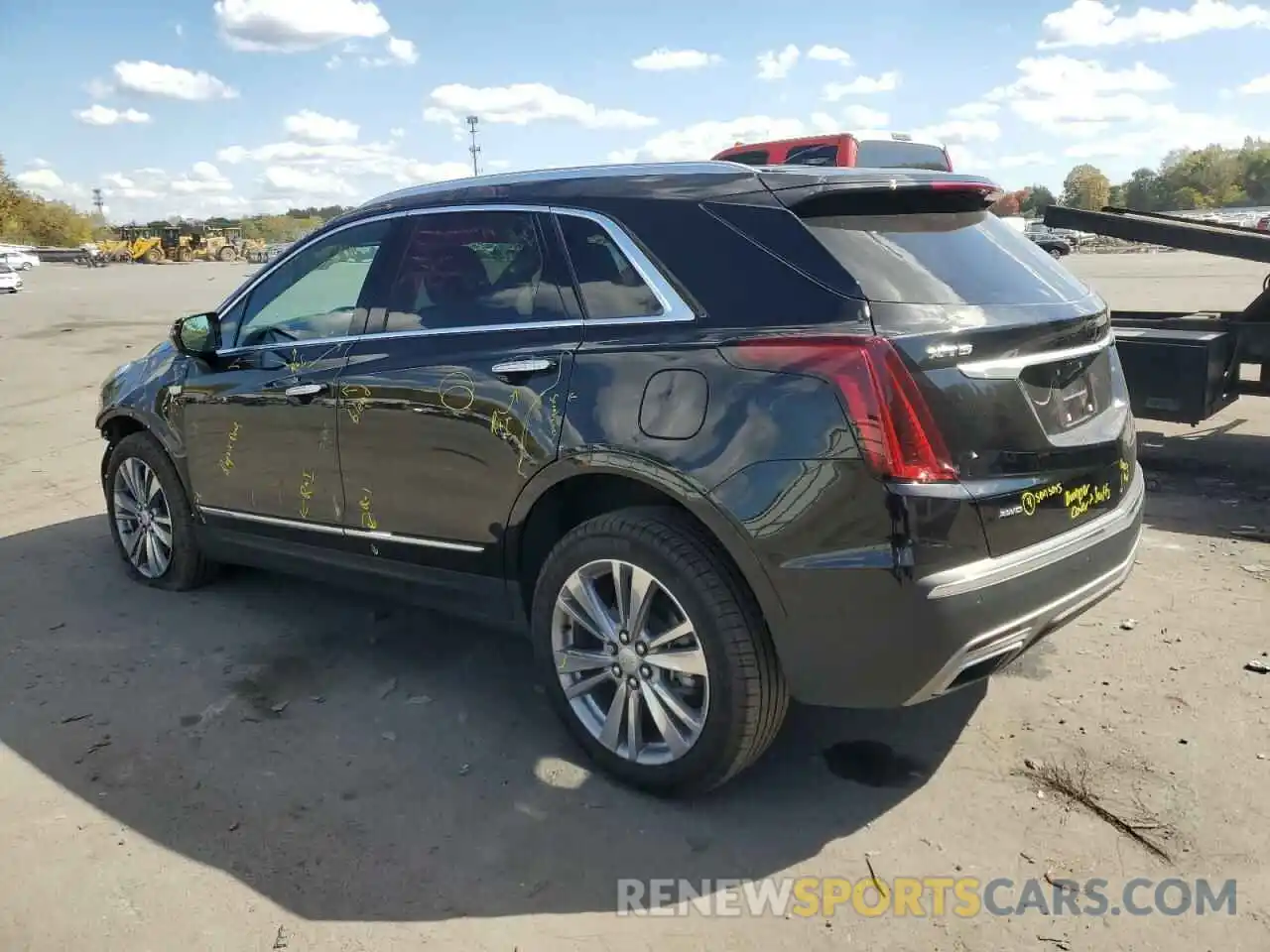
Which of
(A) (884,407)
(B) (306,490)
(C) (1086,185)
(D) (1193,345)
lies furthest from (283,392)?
(C) (1086,185)

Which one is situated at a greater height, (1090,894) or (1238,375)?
(1238,375)

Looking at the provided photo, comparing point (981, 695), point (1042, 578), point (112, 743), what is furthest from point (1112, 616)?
point (112, 743)

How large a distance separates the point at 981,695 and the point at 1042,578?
3.61 ft

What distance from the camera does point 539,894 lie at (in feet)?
9.16

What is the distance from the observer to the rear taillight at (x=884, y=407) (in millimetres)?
2662

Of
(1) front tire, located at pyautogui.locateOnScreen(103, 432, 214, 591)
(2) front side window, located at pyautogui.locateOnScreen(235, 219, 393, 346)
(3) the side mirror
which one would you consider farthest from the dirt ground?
(2) front side window, located at pyautogui.locateOnScreen(235, 219, 393, 346)

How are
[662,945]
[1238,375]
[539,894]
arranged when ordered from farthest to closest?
[1238,375] → [539,894] → [662,945]

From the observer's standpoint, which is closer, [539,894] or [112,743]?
[539,894]

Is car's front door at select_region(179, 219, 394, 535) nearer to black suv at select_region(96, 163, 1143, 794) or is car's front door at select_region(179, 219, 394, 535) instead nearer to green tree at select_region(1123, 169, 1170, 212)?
black suv at select_region(96, 163, 1143, 794)

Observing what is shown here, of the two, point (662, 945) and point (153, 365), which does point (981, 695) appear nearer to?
point (662, 945)

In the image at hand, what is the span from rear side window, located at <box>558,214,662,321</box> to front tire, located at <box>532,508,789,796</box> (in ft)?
2.08

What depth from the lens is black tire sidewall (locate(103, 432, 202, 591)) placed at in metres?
4.98

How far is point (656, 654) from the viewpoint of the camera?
3133 millimetres

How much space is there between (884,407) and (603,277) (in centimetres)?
109
